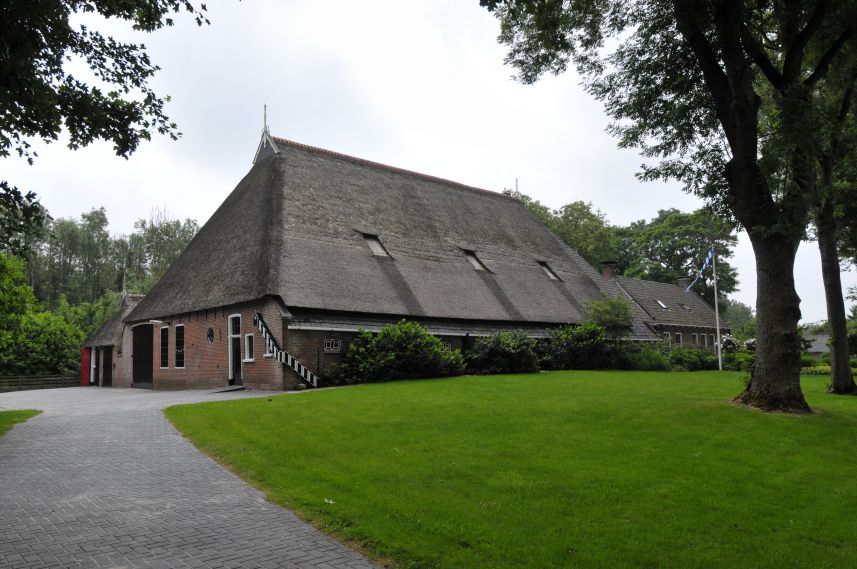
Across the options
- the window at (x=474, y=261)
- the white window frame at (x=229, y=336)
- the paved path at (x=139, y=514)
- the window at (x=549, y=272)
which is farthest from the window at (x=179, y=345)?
the window at (x=549, y=272)

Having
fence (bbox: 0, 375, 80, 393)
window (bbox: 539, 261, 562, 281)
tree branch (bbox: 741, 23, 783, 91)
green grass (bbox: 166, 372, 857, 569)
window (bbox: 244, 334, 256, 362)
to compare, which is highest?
tree branch (bbox: 741, 23, 783, 91)

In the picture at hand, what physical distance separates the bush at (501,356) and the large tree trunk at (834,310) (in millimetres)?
10153

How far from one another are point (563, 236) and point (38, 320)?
131 feet

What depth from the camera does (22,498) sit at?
273 inches

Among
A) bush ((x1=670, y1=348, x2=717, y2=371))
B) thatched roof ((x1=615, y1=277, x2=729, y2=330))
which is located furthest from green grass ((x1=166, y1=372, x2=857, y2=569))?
thatched roof ((x1=615, y1=277, x2=729, y2=330))

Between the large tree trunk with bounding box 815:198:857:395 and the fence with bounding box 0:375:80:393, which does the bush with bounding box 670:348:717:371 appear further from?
the fence with bounding box 0:375:80:393

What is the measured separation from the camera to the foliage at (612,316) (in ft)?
96.5

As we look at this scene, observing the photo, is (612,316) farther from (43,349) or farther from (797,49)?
(43,349)

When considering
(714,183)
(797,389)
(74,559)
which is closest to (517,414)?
(797,389)

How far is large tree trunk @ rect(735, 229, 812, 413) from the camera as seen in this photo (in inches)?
475

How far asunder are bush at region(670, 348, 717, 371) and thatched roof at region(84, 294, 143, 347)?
28364 millimetres

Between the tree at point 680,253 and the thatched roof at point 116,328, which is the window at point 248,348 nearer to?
the thatched roof at point 116,328

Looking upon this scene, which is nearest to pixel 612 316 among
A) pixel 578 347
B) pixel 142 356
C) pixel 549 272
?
pixel 578 347

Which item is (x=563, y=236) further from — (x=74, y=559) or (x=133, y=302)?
(x=74, y=559)
